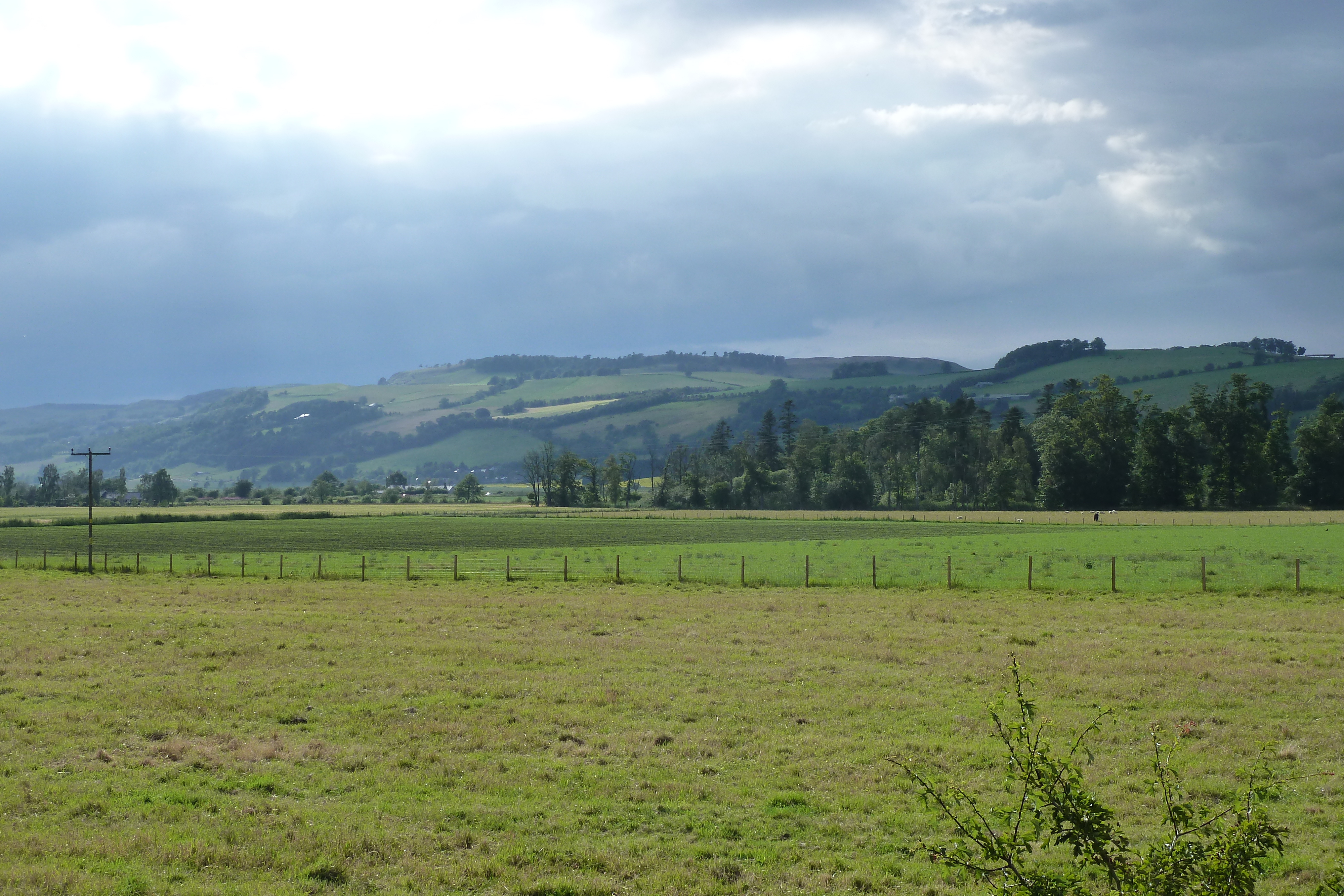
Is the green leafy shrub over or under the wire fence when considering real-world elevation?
over

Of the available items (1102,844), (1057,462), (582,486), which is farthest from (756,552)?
(582,486)

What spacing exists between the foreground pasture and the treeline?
11976cm

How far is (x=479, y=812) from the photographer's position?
11688 mm

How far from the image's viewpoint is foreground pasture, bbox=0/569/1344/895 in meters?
10.2

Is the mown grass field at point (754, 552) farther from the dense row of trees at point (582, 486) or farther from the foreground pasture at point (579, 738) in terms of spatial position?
the dense row of trees at point (582, 486)

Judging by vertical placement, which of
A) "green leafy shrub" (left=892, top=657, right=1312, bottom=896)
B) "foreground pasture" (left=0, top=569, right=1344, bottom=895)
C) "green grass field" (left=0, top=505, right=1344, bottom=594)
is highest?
"green leafy shrub" (left=892, top=657, right=1312, bottom=896)

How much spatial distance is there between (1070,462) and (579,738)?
13663 cm

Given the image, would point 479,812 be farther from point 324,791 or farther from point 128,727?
point 128,727

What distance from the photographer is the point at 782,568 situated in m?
49.6

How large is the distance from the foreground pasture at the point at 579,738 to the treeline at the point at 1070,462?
120 metres

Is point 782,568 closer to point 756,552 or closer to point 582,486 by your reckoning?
point 756,552

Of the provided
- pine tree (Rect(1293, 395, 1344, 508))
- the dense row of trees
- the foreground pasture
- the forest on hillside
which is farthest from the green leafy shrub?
the dense row of trees

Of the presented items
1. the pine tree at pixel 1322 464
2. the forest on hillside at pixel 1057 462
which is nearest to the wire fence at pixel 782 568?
the forest on hillside at pixel 1057 462

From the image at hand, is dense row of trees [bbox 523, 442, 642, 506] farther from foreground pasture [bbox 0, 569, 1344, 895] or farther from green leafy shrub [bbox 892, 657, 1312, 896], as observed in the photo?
green leafy shrub [bbox 892, 657, 1312, 896]
